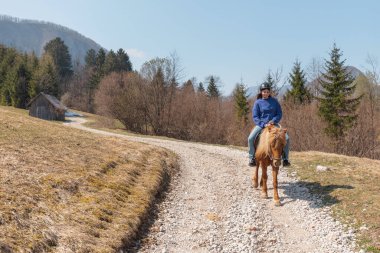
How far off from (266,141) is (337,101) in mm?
29610

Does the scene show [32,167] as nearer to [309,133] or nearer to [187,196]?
[187,196]

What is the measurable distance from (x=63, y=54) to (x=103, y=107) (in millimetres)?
67388

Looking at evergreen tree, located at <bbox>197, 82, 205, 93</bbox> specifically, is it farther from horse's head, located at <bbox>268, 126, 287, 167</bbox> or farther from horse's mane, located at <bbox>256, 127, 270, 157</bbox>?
horse's head, located at <bbox>268, 126, 287, 167</bbox>

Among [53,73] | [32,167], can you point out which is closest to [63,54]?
[53,73]

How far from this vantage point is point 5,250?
19.2 ft

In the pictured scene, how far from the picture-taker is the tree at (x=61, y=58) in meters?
115

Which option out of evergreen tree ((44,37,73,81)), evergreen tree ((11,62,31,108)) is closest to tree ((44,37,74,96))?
evergreen tree ((44,37,73,81))

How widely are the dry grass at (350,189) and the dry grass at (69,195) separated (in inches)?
225

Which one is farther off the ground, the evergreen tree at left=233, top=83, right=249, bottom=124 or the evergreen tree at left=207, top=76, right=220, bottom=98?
the evergreen tree at left=207, top=76, right=220, bottom=98

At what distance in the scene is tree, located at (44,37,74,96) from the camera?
376 feet

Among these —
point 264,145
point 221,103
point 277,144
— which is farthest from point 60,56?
point 277,144

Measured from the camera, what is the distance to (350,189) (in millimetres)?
11344

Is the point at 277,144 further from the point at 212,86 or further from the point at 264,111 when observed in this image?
the point at 212,86

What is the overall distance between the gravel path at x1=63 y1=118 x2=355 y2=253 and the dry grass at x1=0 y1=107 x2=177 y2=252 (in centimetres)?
85
